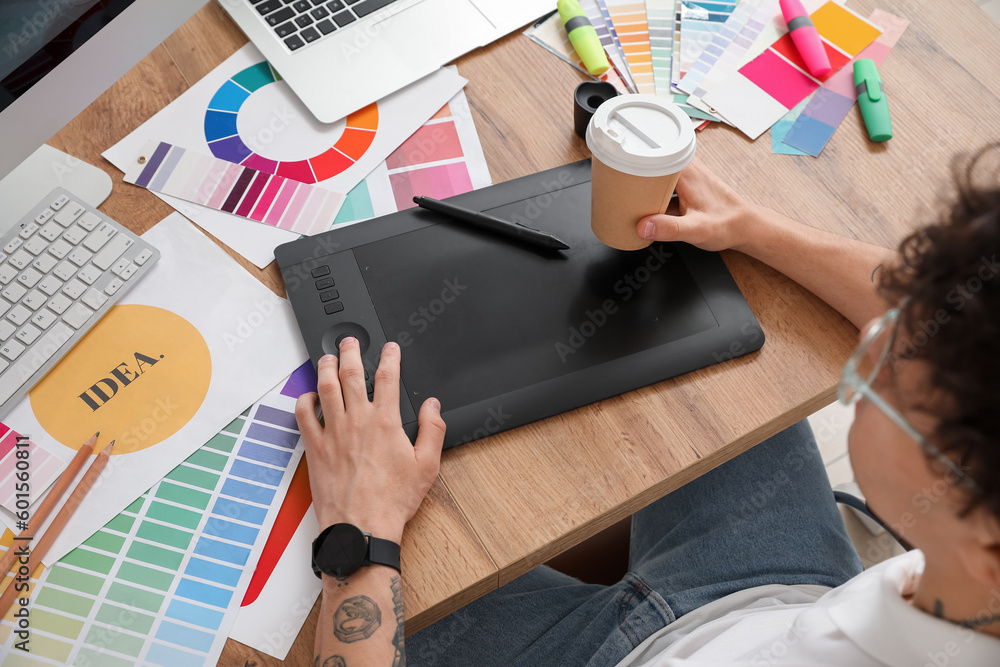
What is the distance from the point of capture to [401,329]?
74 cm

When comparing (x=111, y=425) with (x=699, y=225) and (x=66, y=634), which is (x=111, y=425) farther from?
(x=699, y=225)

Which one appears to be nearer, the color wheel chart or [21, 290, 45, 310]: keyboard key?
[21, 290, 45, 310]: keyboard key

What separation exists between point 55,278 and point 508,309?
525 mm

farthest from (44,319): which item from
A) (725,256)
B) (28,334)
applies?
(725,256)

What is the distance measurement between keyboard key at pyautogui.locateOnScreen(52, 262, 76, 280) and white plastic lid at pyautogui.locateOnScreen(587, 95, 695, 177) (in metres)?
0.61

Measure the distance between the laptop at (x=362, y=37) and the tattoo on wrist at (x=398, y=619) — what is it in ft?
1.98

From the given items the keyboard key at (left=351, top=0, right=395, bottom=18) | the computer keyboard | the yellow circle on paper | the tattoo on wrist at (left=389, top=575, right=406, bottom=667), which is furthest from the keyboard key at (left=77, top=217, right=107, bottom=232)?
the tattoo on wrist at (left=389, top=575, right=406, bottom=667)

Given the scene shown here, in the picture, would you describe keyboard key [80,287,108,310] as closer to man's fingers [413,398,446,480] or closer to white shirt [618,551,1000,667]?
man's fingers [413,398,446,480]

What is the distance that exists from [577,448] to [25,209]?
28.8 inches

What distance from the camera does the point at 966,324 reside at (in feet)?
1.38

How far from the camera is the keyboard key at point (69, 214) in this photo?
0.80 meters

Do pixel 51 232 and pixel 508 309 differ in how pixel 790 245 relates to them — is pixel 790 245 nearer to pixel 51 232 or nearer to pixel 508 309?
pixel 508 309

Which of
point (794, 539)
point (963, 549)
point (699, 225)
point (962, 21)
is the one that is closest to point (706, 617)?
point (794, 539)

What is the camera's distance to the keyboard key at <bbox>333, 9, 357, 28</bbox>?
37.2 inches
